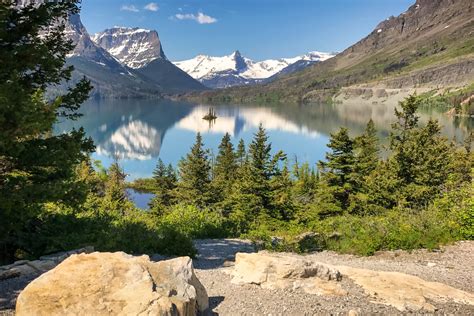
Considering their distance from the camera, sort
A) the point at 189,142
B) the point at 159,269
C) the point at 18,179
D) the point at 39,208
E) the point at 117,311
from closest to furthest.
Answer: the point at 117,311
the point at 159,269
the point at 39,208
the point at 18,179
the point at 189,142

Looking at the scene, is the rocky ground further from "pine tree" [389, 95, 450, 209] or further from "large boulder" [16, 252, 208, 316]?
"pine tree" [389, 95, 450, 209]

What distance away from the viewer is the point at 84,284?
683cm

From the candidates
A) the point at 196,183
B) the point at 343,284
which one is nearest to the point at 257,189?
the point at 343,284

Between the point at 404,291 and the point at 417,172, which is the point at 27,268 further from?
the point at 417,172

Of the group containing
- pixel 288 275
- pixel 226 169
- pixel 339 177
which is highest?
pixel 288 275

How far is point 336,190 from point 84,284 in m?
22.3

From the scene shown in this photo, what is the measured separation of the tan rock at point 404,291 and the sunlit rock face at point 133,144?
372 feet

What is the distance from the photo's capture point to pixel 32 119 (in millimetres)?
9805

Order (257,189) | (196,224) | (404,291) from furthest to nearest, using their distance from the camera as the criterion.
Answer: (257,189), (196,224), (404,291)

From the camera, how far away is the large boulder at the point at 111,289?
6.38 meters

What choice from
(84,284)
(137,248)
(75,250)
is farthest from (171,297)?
(137,248)

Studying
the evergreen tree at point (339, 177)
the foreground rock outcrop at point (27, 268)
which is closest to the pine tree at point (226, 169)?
the evergreen tree at point (339, 177)

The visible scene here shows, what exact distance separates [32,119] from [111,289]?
5.32 metres

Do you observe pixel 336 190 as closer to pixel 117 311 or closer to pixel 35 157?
pixel 35 157
